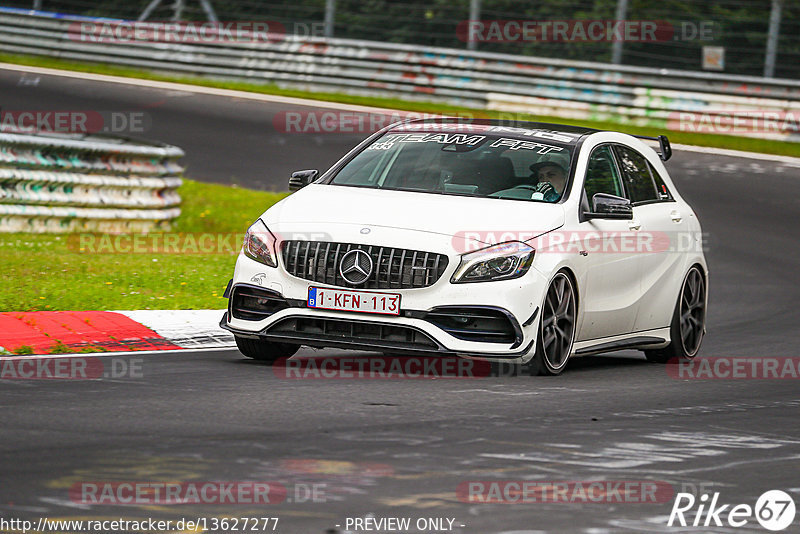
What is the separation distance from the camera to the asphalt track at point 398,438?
559cm

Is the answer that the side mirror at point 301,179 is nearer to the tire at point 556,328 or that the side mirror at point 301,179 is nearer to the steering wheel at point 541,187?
the steering wheel at point 541,187

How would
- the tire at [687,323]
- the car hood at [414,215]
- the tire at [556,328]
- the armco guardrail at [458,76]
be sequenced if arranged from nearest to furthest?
the car hood at [414,215]
the tire at [556,328]
the tire at [687,323]
the armco guardrail at [458,76]

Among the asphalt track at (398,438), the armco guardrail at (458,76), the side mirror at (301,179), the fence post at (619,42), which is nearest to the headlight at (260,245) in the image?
the asphalt track at (398,438)

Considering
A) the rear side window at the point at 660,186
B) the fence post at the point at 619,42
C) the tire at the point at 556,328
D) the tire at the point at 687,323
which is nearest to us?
the tire at the point at 556,328

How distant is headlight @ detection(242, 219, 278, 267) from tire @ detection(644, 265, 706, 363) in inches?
135

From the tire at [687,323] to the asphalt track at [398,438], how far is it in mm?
219

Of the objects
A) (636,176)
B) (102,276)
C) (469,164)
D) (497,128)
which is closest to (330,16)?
(102,276)

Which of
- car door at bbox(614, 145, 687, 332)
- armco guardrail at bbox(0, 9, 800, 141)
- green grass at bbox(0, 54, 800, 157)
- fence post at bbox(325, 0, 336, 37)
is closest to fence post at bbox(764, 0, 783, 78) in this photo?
armco guardrail at bbox(0, 9, 800, 141)

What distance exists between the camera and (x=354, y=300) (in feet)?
29.2

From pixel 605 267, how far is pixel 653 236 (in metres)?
0.96

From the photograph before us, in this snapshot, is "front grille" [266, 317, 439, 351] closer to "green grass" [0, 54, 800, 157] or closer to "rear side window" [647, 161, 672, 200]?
"rear side window" [647, 161, 672, 200]

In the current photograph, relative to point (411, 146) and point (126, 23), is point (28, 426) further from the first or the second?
point (126, 23)

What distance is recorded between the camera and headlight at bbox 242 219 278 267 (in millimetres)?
9234

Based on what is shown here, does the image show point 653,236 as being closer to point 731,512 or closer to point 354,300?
point 354,300
